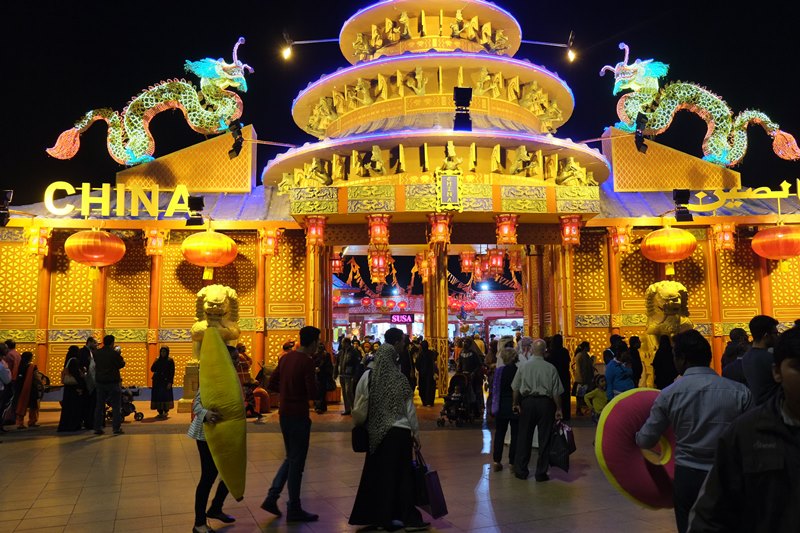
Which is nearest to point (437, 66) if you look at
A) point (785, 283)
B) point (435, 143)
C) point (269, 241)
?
point (435, 143)

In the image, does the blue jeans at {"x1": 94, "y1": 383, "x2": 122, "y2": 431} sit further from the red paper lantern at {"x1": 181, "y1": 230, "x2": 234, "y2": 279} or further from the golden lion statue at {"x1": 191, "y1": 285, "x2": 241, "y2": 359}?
the red paper lantern at {"x1": 181, "y1": 230, "x2": 234, "y2": 279}

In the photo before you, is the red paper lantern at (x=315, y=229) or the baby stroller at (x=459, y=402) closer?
the baby stroller at (x=459, y=402)

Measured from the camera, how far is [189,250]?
14734mm

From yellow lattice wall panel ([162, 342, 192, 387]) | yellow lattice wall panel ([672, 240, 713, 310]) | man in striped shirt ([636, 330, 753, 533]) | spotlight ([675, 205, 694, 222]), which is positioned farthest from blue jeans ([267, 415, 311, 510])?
yellow lattice wall panel ([672, 240, 713, 310])

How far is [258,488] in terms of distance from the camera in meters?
6.59

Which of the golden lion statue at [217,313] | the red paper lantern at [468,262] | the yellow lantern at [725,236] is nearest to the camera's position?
the golden lion statue at [217,313]

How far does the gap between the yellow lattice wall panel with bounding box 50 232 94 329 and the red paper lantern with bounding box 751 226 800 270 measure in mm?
17291

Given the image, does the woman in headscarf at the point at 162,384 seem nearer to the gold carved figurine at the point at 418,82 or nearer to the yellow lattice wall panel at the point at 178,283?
the yellow lattice wall panel at the point at 178,283

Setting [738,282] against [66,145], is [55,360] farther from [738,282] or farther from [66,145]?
[738,282]

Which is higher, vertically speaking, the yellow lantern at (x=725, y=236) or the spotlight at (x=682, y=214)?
the spotlight at (x=682, y=214)

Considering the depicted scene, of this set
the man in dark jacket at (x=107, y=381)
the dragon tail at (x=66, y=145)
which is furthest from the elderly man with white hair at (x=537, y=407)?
the dragon tail at (x=66, y=145)

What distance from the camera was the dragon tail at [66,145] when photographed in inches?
672

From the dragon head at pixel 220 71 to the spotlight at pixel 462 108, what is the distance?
691 centimetres

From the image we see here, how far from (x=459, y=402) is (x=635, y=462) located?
7345 mm
